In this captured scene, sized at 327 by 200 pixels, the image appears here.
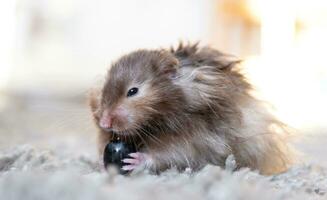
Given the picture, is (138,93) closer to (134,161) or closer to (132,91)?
(132,91)

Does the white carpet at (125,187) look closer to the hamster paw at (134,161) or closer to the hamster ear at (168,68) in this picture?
the hamster paw at (134,161)

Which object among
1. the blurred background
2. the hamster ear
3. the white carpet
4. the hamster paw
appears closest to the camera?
the white carpet

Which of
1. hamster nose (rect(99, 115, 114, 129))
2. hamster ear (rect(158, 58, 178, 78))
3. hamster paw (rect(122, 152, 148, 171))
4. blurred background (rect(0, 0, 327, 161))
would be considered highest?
hamster ear (rect(158, 58, 178, 78))

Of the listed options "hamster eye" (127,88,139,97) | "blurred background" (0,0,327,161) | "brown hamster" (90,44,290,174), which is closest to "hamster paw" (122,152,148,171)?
"brown hamster" (90,44,290,174)

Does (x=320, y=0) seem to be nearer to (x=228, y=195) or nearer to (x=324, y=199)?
(x=324, y=199)

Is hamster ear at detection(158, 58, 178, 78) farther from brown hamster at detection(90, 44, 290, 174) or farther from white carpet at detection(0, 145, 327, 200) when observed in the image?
white carpet at detection(0, 145, 327, 200)

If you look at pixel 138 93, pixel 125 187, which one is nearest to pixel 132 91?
pixel 138 93

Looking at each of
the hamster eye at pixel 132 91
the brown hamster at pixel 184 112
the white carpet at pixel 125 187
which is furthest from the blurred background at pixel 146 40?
the white carpet at pixel 125 187

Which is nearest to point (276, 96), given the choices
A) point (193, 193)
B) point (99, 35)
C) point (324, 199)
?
point (99, 35)
